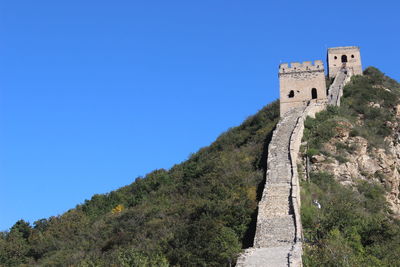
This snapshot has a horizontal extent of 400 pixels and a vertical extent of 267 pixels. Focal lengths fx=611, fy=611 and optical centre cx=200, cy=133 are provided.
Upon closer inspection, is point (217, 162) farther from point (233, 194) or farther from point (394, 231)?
point (394, 231)

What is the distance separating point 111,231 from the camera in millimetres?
31094

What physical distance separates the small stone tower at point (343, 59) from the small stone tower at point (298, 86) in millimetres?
16151

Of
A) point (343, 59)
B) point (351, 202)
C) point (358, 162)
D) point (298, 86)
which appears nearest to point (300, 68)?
point (298, 86)

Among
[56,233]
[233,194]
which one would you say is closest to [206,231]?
[233,194]

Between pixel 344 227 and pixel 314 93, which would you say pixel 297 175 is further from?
Result: pixel 314 93

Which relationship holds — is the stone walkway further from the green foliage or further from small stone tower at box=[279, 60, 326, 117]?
small stone tower at box=[279, 60, 326, 117]

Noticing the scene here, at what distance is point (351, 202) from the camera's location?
26.2 meters

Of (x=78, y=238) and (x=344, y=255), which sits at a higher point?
(x=78, y=238)

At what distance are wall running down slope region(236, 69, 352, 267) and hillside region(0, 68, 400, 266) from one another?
58 cm

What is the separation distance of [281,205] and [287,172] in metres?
3.61

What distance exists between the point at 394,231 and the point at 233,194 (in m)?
6.92

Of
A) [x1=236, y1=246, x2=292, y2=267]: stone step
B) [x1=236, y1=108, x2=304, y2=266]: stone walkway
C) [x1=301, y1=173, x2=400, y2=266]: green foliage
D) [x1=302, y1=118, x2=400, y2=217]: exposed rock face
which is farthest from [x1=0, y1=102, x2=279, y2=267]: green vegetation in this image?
[x1=302, y1=118, x2=400, y2=217]: exposed rock face

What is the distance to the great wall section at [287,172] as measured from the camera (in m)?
19.4

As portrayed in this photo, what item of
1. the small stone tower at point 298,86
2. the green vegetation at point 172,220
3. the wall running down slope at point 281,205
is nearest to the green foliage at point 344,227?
the wall running down slope at point 281,205
